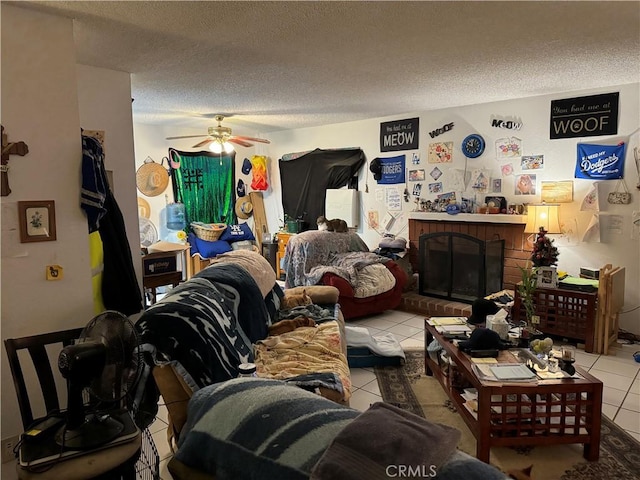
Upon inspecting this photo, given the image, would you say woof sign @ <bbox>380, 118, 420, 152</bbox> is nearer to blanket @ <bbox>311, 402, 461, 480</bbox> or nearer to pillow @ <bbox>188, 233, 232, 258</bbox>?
pillow @ <bbox>188, 233, 232, 258</bbox>

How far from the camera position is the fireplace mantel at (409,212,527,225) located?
4.52m

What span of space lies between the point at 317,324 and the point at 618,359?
2440 millimetres

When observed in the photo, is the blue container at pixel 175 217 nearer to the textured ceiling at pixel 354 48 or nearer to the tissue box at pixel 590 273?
the textured ceiling at pixel 354 48

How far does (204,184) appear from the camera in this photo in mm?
6859

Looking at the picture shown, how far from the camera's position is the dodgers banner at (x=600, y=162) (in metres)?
3.96

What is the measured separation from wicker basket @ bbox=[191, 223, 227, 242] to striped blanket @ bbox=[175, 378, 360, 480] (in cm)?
533

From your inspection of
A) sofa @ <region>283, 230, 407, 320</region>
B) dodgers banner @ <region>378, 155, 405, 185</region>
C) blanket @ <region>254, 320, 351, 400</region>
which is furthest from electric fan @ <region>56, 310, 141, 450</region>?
dodgers banner @ <region>378, 155, 405, 185</region>

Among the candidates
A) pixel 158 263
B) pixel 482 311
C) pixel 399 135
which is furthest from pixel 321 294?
pixel 399 135

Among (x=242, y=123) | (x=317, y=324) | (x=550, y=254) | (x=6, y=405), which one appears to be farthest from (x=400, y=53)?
(x=242, y=123)

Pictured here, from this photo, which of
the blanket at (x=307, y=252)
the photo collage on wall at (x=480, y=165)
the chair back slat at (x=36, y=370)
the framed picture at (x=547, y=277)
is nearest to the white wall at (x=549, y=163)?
the photo collage on wall at (x=480, y=165)

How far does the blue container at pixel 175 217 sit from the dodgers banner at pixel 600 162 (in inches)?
196

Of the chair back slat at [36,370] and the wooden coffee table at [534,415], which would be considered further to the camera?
the wooden coffee table at [534,415]

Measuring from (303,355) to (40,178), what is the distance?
172 centimetres

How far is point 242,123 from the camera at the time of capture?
19.9 feet
